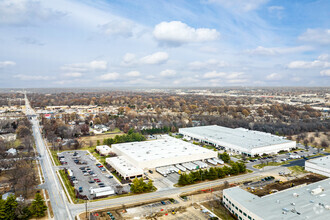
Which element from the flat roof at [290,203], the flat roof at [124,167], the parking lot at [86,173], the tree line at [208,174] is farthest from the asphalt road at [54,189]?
the flat roof at [290,203]

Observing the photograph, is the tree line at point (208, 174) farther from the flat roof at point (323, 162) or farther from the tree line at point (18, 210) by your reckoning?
the tree line at point (18, 210)

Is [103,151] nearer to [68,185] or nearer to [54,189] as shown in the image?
[68,185]

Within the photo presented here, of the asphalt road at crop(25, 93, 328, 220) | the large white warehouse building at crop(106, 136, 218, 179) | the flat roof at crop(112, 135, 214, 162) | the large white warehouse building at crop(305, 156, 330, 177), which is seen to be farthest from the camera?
the flat roof at crop(112, 135, 214, 162)

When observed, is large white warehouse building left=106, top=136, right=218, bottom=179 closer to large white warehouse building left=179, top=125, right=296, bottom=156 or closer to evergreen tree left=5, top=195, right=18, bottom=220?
large white warehouse building left=179, top=125, right=296, bottom=156

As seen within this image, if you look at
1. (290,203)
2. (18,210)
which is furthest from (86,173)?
(290,203)

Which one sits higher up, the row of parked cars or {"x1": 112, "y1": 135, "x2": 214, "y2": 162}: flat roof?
{"x1": 112, "y1": 135, "x2": 214, "y2": 162}: flat roof

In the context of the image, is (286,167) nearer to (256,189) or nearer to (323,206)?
(256,189)

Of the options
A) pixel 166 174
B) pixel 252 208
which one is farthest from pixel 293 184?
pixel 166 174

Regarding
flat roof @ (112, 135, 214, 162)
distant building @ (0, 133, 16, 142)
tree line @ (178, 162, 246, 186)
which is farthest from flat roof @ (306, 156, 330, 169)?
distant building @ (0, 133, 16, 142)
